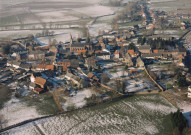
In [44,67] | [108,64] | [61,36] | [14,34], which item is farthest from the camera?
[14,34]

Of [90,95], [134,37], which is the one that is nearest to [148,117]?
[90,95]

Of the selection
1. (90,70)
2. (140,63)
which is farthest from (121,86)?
(140,63)

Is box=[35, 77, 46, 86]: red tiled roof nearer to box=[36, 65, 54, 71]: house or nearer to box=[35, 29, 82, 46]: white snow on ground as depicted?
box=[36, 65, 54, 71]: house

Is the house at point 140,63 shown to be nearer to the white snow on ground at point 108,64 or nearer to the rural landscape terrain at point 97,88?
→ the rural landscape terrain at point 97,88

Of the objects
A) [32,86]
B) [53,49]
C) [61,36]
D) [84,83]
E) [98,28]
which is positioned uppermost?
[98,28]

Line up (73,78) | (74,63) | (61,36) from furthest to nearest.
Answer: (61,36) → (74,63) → (73,78)

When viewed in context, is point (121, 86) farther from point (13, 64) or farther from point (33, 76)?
point (13, 64)

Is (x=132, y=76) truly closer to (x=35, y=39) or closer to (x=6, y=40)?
(x=35, y=39)
